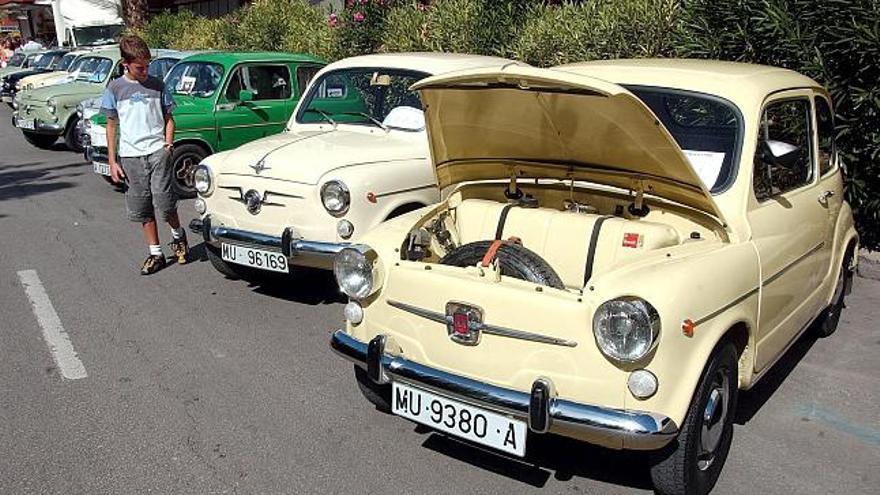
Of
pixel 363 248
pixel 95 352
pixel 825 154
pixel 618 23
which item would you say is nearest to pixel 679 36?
pixel 618 23

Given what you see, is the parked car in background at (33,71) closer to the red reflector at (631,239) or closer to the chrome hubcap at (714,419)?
the red reflector at (631,239)

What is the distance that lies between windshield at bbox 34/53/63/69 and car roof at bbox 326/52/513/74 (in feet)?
52.5

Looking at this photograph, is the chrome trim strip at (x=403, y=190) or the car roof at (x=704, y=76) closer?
the car roof at (x=704, y=76)

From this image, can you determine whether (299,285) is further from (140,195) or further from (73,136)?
(73,136)

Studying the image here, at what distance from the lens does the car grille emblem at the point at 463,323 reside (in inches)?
121

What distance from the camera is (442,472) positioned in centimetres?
344

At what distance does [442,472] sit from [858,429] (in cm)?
210

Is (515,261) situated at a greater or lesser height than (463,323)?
greater

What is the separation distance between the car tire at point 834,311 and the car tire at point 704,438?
1.90 m

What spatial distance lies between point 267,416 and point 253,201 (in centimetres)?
194

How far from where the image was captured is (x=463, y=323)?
3.10 meters

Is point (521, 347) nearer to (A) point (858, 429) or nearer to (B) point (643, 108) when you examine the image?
(B) point (643, 108)

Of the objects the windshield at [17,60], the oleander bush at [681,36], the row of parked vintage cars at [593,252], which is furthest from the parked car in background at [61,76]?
the row of parked vintage cars at [593,252]

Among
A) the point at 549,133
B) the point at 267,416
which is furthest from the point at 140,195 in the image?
the point at 549,133
